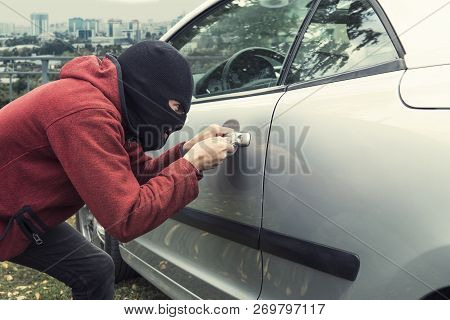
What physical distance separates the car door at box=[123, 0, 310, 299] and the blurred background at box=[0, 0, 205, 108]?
0.23 m

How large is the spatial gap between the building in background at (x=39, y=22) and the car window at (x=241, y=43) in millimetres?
723

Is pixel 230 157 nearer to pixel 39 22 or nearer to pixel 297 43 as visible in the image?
pixel 297 43

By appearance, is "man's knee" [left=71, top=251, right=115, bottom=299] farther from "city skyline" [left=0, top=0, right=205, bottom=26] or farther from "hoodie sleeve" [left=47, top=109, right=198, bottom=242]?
"city skyline" [left=0, top=0, right=205, bottom=26]

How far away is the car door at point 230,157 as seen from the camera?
5.85ft

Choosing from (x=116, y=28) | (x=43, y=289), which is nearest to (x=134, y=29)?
(x=116, y=28)

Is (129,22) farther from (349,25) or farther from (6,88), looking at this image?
(6,88)

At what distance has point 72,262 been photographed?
1.73 metres

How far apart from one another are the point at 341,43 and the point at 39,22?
48.6 inches

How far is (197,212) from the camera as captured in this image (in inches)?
82.7

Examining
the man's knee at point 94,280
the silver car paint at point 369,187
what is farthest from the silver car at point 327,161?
the man's knee at point 94,280

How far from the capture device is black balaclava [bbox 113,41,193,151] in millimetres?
1480

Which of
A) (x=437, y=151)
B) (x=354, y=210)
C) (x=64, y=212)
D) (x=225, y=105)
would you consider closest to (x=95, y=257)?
(x=64, y=212)

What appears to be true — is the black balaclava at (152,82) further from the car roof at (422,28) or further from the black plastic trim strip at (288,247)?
the car roof at (422,28)

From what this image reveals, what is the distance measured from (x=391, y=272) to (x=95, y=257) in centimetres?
102
